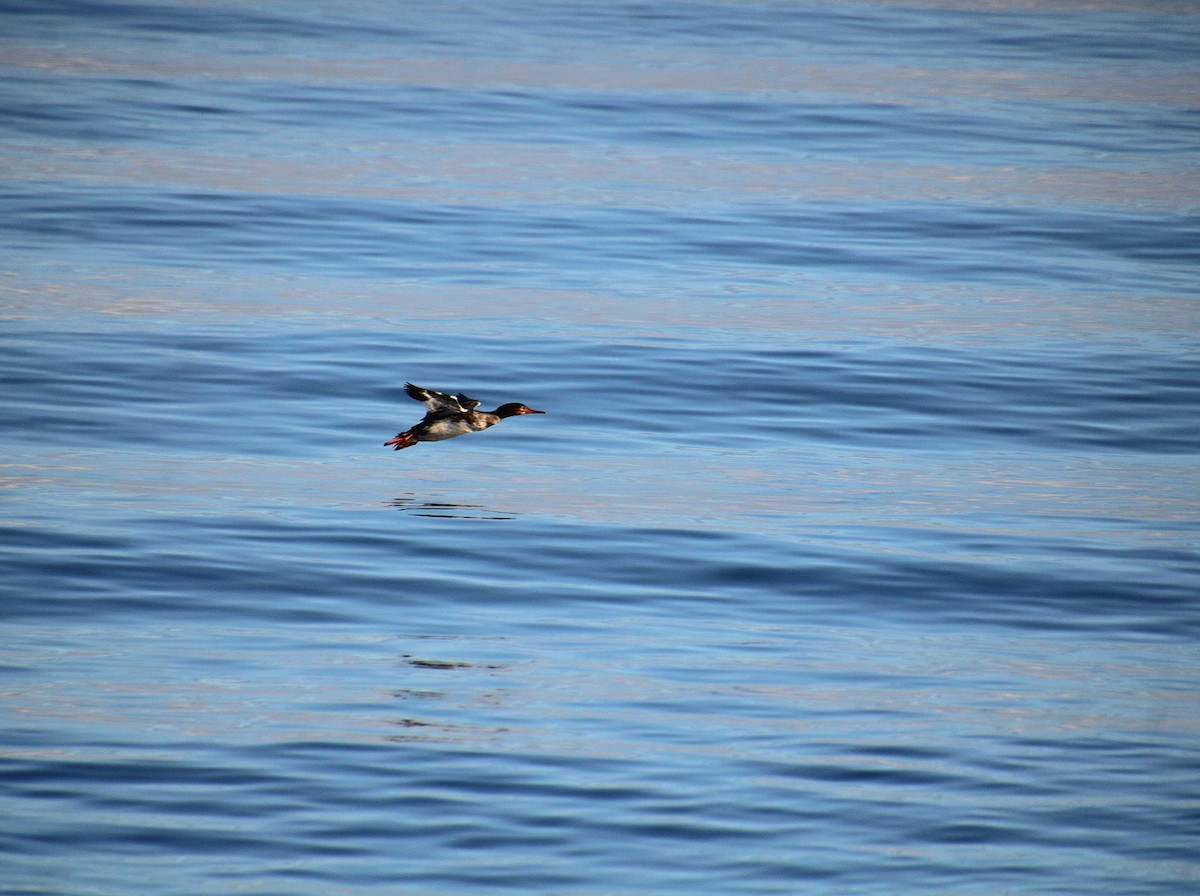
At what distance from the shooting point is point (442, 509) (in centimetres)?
1452

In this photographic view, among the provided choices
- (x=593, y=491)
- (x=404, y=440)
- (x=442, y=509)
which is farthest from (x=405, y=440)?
(x=593, y=491)

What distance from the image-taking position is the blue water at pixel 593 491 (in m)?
9.34

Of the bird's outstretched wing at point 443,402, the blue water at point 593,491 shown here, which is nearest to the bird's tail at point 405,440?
the bird's outstretched wing at point 443,402

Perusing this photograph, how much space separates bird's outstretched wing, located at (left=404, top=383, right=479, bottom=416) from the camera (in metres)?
14.9

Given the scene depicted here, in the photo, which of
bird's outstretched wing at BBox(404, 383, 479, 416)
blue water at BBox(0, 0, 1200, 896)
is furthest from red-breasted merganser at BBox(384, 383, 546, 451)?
blue water at BBox(0, 0, 1200, 896)

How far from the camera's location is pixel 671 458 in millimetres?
16109

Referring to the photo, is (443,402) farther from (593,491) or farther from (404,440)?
(593,491)

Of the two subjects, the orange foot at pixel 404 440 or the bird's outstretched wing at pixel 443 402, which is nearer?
the bird's outstretched wing at pixel 443 402

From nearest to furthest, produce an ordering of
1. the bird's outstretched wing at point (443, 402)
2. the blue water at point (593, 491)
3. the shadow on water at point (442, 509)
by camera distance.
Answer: the blue water at point (593, 491)
the shadow on water at point (442, 509)
the bird's outstretched wing at point (443, 402)

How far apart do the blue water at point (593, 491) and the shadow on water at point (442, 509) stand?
0.06 metres

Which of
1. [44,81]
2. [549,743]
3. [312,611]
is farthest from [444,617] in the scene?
[44,81]

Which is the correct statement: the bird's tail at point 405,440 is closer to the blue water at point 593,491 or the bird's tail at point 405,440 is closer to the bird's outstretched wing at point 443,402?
the bird's outstretched wing at point 443,402

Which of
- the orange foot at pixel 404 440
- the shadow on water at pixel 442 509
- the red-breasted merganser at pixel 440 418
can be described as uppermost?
the red-breasted merganser at pixel 440 418

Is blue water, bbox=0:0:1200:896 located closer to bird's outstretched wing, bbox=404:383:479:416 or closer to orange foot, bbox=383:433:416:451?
orange foot, bbox=383:433:416:451
